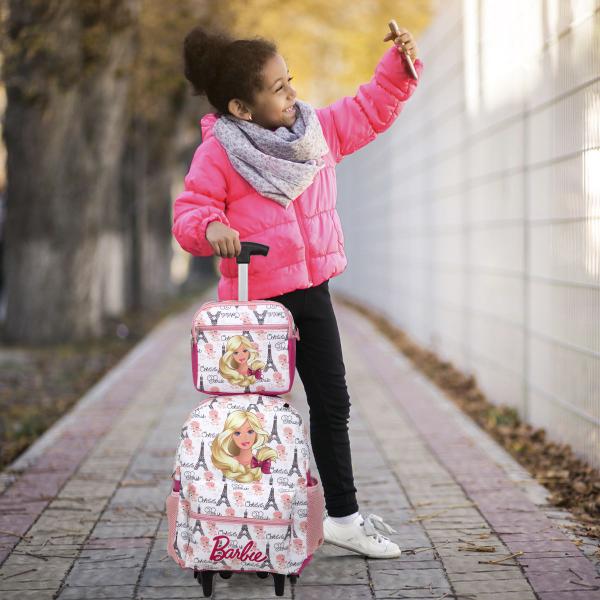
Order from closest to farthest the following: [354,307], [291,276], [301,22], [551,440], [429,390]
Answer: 1. [291,276]
2. [551,440]
3. [429,390]
4. [354,307]
5. [301,22]

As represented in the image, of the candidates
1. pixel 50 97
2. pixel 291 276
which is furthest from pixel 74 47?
pixel 291 276

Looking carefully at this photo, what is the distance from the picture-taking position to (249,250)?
371cm

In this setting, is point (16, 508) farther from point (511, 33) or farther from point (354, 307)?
point (354, 307)

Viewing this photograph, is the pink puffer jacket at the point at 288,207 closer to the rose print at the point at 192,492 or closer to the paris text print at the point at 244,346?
the paris text print at the point at 244,346

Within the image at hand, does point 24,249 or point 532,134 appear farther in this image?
point 24,249

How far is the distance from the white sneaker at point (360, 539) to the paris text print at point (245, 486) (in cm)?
37

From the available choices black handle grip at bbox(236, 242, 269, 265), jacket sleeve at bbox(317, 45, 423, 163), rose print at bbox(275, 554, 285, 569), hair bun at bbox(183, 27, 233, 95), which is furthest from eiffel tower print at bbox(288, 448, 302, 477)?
hair bun at bbox(183, 27, 233, 95)

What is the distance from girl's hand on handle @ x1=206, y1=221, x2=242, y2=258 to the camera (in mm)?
3605

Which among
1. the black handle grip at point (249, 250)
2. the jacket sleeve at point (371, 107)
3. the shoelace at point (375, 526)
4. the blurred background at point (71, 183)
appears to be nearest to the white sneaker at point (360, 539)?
the shoelace at point (375, 526)

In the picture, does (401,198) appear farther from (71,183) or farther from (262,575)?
(262,575)

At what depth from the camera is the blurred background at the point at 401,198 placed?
5746 millimetres

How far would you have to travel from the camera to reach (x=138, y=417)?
A: 7.29 meters

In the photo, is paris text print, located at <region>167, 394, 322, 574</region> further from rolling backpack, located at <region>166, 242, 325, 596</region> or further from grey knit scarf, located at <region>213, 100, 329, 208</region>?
grey knit scarf, located at <region>213, 100, 329, 208</region>

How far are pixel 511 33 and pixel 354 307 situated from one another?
1103 centimetres
